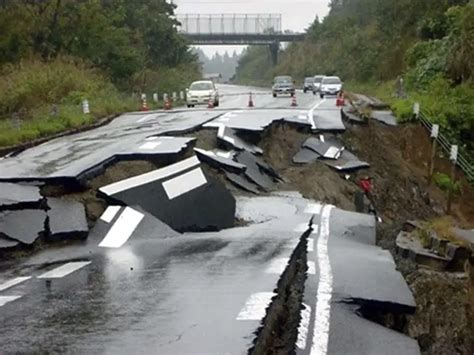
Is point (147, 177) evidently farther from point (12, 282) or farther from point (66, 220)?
point (12, 282)

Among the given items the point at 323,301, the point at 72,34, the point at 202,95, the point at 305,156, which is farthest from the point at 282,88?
the point at 323,301

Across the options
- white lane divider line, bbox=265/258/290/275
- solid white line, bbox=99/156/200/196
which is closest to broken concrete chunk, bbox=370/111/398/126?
solid white line, bbox=99/156/200/196

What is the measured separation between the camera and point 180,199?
10578mm

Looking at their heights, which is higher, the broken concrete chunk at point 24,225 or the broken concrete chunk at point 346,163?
the broken concrete chunk at point 24,225

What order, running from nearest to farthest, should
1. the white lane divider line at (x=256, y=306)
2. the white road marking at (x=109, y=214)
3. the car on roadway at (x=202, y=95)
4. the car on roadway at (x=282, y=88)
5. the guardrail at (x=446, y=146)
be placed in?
the white lane divider line at (x=256, y=306) → the white road marking at (x=109, y=214) → the guardrail at (x=446, y=146) → the car on roadway at (x=202, y=95) → the car on roadway at (x=282, y=88)

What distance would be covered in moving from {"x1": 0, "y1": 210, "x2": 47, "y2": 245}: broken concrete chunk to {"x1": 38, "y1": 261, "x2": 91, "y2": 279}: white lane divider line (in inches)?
36.7

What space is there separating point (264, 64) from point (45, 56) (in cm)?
9991

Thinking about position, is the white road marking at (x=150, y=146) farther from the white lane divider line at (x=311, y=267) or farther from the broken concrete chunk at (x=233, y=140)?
the white lane divider line at (x=311, y=267)

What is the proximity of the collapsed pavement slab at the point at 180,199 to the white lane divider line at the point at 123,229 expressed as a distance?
0.25 m

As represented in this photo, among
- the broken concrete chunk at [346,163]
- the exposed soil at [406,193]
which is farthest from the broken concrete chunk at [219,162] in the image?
the broken concrete chunk at [346,163]

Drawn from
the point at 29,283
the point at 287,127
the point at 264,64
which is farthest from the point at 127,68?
the point at 264,64

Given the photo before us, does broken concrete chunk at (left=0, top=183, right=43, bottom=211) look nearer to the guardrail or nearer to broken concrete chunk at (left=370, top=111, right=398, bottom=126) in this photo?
the guardrail

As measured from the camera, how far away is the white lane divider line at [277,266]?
740 centimetres

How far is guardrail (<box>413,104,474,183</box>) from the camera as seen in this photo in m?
22.3
